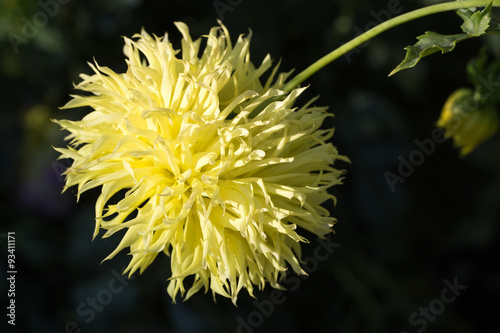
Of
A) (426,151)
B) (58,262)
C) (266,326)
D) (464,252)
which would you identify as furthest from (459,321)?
(58,262)

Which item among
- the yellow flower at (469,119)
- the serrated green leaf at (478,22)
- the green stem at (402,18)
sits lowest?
the yellow flower at (469,119)

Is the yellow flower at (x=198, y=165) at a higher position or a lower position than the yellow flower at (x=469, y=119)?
higher

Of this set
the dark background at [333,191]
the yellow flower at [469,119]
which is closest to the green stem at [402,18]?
the yellow flower at [469,119]

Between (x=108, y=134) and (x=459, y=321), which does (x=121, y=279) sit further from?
(x=459, y=321)

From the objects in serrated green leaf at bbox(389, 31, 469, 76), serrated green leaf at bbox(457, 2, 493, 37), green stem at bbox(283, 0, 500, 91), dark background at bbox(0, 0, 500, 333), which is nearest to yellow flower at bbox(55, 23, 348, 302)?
green stem at bbox(283, 0, 500, 91)

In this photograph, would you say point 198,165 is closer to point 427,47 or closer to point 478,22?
point 427,47

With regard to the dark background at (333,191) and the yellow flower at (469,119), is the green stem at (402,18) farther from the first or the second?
the dark background at (333,191)

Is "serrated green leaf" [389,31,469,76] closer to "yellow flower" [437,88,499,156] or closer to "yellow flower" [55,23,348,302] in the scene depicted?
"yellow flower" [55,23,348,302]

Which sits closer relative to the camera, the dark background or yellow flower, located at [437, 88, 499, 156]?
yellow flower, located at [437, 88, 499, 156]
